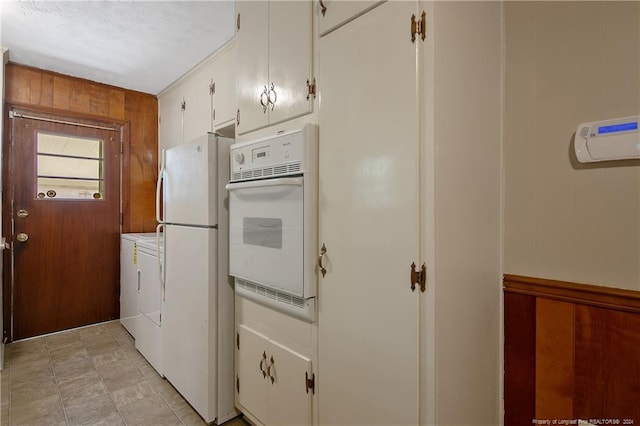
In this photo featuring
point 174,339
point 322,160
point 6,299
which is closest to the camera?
point 322,160

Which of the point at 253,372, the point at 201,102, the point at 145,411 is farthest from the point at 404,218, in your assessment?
the point at 201,102

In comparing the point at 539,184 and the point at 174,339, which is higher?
the point at 539,184

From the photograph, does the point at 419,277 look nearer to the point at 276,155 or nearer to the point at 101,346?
the point at 276,155

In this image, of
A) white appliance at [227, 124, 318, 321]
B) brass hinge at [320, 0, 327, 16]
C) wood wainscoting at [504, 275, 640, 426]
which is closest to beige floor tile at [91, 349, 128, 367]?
white appliance at [227, 124, 318, 321]

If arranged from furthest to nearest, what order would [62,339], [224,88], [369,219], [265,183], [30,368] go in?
[62,339] → [224,88] → [30,368] → [265,183] → [369,219]

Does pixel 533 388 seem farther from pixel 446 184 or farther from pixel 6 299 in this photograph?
pixel 6 299

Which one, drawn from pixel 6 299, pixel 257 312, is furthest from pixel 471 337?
pixel 6 299

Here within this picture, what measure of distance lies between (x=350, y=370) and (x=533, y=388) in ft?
2.82

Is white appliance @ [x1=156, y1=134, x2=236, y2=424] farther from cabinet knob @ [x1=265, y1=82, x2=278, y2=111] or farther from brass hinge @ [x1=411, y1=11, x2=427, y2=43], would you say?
brass hinge @ [x1=411, y1=11, x2=427, y2=43]

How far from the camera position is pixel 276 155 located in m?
1.51

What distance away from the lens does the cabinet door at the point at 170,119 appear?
3.32 m

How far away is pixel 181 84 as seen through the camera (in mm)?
3258

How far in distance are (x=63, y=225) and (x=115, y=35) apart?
6.52ft

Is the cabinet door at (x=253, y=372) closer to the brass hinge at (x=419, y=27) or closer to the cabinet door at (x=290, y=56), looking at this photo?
the cabinet door at (x=290, y=56)
